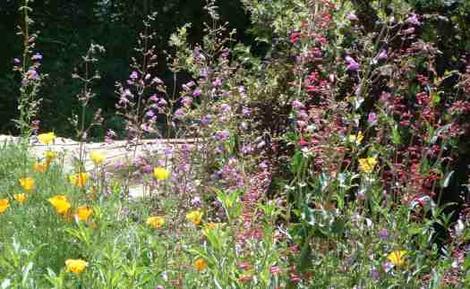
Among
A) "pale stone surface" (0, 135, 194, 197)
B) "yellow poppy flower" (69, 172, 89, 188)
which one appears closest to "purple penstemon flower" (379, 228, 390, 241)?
"yellow poppy flower" (69, 172, 89, 188)

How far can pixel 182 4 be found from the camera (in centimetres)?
1109

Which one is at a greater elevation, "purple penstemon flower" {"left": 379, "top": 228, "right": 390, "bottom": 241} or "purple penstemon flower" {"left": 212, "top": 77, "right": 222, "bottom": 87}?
"purple penstemon flower" {"left": 212, "top": 77, "right": 222, "bottom": 87}

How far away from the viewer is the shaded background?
997 centimetres

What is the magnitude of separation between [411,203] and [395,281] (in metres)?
0.26

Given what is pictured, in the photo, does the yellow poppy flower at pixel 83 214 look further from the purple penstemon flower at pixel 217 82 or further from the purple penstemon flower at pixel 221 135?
the purple penstemon flower at pixel 217 82

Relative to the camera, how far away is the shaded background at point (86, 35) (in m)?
9.97

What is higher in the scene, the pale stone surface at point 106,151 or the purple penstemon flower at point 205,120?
the purple penstemon flower at point 205,120

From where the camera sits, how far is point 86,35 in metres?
11.1

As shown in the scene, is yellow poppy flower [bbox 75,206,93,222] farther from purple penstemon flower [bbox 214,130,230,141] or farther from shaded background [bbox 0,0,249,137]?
shaded background [bbox 0,0,249,137]

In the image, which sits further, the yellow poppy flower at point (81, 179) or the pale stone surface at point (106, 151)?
the pale stone surface at point (106, 151)

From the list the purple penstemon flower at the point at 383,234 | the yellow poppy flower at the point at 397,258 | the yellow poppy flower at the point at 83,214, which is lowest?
the yellow poppy flower at the point at 397,258

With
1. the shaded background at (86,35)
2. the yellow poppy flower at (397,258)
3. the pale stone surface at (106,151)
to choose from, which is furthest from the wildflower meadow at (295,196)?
the shaded background at (86,35)

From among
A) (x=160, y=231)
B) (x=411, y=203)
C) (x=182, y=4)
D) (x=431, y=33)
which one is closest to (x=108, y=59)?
(x=182, y=4)

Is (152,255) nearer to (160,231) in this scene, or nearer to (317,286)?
(160,231)
